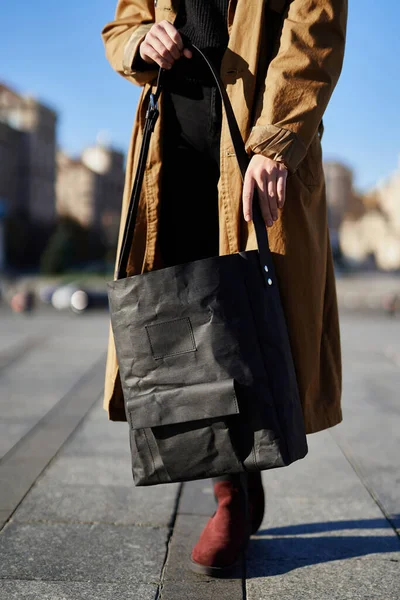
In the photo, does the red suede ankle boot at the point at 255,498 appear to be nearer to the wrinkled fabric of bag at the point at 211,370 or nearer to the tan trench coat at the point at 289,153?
the tan trench coat at the point at 289,153

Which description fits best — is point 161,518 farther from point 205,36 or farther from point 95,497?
point 205,36

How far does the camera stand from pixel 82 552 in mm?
1968

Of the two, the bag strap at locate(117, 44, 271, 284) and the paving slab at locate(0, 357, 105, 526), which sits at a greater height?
the bag strap at locate(117, 44, 271, 284)

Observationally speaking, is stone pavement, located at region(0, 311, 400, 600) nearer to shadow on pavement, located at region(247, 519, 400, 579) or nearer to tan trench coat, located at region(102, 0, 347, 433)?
shadow on pavement, located at region(247, 519, 400, 579)

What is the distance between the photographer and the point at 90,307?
11.4m

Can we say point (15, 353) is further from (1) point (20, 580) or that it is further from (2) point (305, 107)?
(2) point (305, 107)

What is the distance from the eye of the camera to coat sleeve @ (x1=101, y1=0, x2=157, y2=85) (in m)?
1.90

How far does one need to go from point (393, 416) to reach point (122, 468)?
1.68m

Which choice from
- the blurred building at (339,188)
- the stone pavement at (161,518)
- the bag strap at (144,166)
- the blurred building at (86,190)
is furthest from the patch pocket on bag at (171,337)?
the blurred building at (86,190)

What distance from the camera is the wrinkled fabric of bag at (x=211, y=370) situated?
154cm

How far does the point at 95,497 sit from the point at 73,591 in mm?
747

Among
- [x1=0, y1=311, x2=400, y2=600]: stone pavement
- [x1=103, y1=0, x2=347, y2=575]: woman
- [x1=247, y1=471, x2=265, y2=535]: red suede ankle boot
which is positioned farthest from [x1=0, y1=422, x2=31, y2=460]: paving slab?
[x1=103, y1=0, x2=347, y2=575]: woman

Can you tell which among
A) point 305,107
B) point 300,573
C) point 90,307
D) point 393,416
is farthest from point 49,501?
point 90,307

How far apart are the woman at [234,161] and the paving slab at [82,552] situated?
0.55 ft
